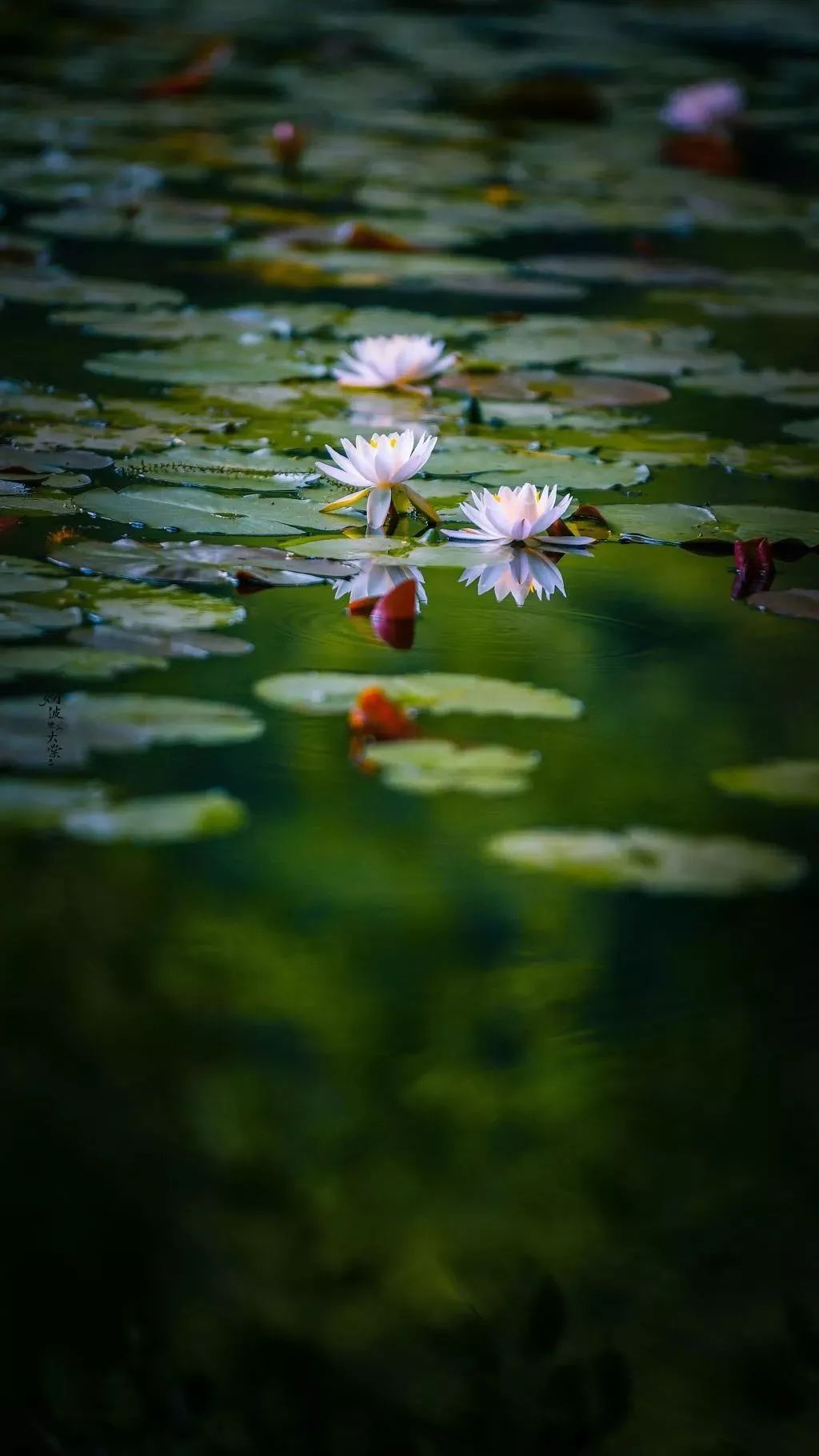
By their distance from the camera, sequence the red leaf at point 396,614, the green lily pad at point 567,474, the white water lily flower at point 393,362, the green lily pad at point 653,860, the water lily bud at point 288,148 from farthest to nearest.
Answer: the water lily bud at point 288,148 → the white water lily flower at point 393,362 → the green lily pad at point 567,474 → the red leaf at point 396,614 → the green lily pad at point 653,860

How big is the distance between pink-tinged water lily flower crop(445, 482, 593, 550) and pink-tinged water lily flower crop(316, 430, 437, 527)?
54 millimetres

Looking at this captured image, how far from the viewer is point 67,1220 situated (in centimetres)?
78

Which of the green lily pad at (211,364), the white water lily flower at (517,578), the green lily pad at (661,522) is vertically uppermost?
the green lily pad at (211,364)

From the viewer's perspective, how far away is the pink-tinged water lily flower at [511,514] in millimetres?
1489

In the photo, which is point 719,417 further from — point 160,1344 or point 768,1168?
point 160,1344

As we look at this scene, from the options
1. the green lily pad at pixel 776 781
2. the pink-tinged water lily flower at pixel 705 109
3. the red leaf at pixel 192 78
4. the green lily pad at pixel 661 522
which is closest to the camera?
the green lily pad at pixel 776 781

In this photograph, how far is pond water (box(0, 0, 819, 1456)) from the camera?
741 millimetres

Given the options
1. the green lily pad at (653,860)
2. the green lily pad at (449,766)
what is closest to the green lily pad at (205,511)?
the green lily pad at (449,766)

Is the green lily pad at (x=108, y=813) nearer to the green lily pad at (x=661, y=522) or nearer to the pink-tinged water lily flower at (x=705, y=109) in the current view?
the green lily pad at (x=661, y=522)

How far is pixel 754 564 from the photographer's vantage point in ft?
4.98

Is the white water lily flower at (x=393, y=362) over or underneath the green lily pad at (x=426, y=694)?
over

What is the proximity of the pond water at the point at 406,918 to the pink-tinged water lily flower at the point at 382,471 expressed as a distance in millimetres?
20

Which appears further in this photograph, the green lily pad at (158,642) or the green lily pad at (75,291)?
the green lily pad at (75,291)

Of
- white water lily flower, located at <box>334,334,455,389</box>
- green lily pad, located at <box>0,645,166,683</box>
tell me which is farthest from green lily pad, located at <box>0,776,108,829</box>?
white water lily flower, located at <box>334,334,455,389</box>
